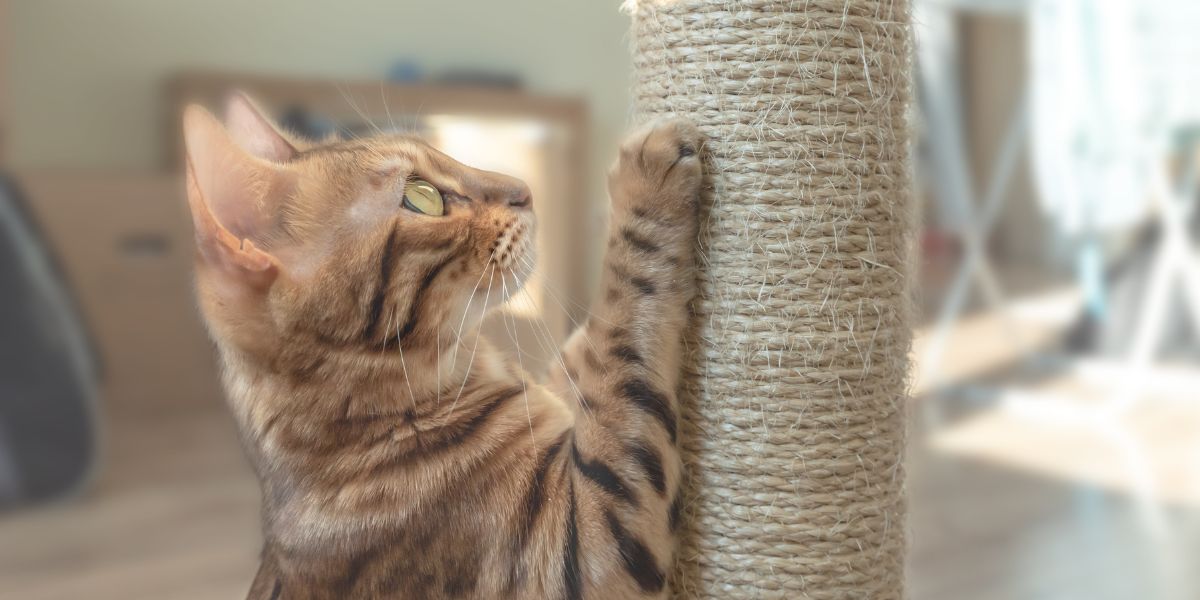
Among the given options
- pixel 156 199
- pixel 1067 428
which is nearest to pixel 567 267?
pixel 156 199

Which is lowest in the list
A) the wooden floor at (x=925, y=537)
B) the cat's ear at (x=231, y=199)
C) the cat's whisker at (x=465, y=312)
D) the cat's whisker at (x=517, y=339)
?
the wooden floor at (x=925, y=537)

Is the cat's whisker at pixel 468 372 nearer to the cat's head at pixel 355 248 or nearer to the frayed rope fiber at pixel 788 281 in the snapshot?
the cat's head at pixel 355 248

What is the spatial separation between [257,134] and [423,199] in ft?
0.56

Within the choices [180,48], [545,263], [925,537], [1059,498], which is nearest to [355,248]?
[545,263]

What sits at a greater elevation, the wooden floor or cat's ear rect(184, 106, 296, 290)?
cat's ear rect(184, 106, 296, 290)

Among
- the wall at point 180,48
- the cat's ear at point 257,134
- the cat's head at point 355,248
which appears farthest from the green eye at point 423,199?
the wall at point 180,48

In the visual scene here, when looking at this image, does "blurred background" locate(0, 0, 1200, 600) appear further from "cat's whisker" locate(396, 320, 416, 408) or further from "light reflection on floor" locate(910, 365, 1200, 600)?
"cat's whisker" locate(396, 320, 416, 408)

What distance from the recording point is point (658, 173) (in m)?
0.68

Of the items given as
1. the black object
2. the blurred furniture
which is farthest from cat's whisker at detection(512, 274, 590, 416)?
the blurred furniture

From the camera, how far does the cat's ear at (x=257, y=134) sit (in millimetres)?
773

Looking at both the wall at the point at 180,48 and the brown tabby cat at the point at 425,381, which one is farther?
the wall at the point at 180,48

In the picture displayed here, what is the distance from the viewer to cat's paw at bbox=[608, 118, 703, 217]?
26.9 inches

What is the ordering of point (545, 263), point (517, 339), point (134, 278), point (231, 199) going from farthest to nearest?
1. point (134, 278)
2. point (545, 263)
3. point (517, 339)
4. point (231, 199)

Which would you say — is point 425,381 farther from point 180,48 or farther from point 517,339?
point 180,48
